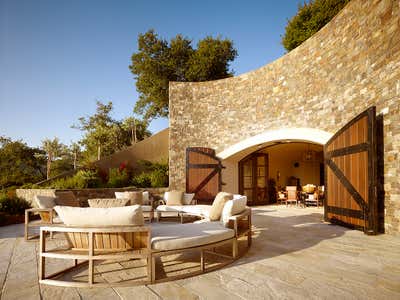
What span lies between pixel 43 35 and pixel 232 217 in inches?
310

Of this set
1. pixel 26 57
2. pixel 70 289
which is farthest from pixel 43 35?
pixel 70 289

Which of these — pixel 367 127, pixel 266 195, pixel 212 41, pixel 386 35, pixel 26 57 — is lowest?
pixel 266 195

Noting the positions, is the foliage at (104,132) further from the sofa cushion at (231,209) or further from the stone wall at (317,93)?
the sofa cushion at (231,209)

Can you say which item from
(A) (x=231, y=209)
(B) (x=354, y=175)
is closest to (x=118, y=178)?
(A) (x=231, y=209)

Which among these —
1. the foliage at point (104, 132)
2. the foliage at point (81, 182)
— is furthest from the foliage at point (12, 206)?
the foliage at point (104, 132)

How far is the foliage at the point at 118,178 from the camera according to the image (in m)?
9.68

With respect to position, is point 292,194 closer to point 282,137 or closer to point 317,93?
point 282,137

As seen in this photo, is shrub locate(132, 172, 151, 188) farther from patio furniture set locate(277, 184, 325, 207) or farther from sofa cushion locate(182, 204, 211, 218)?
patio furniture set locate(277, 184, 325, 207)

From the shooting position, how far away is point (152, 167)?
37.0ft

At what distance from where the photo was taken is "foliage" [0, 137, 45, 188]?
15.6m

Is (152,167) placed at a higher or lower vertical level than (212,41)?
lower

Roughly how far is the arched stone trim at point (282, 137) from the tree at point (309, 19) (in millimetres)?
7502

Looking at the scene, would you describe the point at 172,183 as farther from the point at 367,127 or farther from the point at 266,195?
the point at 367,127

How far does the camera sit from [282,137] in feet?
26.9
